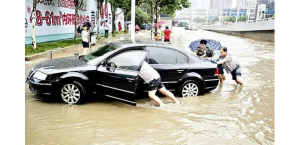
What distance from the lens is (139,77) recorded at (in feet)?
20.5

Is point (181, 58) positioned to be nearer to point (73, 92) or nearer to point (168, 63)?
point (168, 63)

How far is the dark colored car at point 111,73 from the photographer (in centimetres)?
581

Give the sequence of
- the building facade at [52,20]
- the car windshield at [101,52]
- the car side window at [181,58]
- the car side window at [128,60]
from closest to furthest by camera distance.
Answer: the car side window at [128,60], the car windshield at [101,52], the car side window at [181,58], the building facade at [52,20]

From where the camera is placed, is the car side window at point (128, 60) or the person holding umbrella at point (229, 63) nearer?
the car side window at point (128, 60)

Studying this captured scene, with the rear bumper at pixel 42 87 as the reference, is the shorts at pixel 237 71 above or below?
above

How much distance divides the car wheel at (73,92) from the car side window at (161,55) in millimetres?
1748

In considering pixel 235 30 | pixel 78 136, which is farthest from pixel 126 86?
pixel 235 30

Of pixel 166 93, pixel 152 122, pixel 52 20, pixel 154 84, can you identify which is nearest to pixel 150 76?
pixel 154 84

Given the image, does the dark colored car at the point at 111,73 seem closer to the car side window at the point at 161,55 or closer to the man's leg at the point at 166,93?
the car side window at the point at 161,55

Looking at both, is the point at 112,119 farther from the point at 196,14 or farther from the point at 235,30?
the point at 196,14

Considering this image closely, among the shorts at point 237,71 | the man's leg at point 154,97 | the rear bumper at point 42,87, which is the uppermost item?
the shorts at point 237,71

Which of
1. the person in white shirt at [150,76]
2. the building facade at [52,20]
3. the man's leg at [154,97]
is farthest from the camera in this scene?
the building facade at [52,20]

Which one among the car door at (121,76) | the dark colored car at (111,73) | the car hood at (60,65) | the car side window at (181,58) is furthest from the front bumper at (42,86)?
the car side window at (181,58)

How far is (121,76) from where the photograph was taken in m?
5.82
